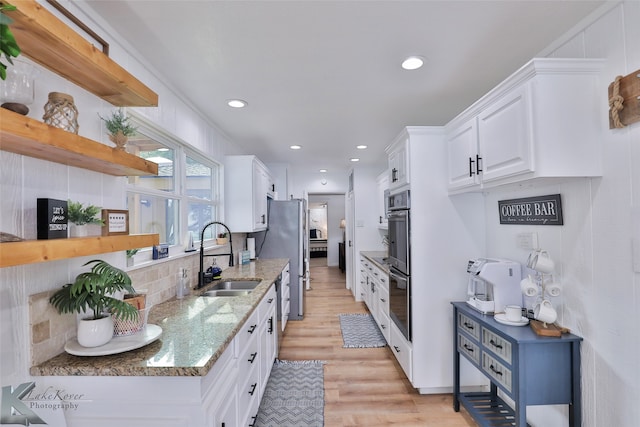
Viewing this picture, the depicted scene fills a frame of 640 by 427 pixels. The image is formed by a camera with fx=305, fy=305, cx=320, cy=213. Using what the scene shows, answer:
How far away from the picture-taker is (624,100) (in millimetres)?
1332

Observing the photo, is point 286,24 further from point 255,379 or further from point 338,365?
point 338,365

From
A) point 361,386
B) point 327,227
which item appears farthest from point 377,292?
point 327,227

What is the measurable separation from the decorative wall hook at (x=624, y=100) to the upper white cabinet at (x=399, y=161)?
4.12 feet

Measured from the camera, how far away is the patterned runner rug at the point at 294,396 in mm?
2191

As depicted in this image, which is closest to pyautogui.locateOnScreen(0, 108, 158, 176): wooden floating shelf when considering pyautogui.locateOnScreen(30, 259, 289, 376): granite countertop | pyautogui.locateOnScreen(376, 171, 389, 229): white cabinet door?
pyautogui.locateOnScreen(30, 259, 289, 376): granite countertop

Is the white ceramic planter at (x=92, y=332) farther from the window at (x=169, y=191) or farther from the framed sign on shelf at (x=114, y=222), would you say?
the window at (x=169, y=191)

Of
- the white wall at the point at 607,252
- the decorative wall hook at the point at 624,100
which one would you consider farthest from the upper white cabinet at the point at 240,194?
the decorative wall hook at the point at 624,100

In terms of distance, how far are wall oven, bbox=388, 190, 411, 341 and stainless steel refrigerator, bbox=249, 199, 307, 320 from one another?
5.16 ft

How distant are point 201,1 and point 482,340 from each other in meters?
2.42

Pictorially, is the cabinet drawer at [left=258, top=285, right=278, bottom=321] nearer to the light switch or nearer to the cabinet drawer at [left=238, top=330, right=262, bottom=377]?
the cabinet drawer at [left=238, top=330, right=262, bottom=377]

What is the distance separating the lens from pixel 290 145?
4.01 meters

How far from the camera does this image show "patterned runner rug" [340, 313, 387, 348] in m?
3.50

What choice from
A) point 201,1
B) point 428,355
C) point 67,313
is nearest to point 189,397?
point 67,313

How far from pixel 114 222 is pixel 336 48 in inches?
57.5
